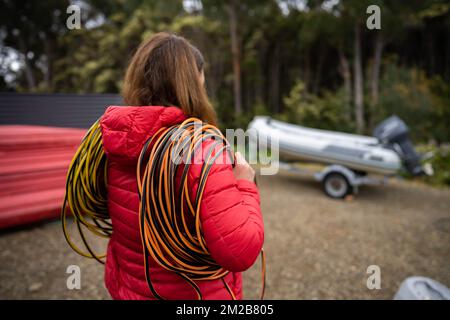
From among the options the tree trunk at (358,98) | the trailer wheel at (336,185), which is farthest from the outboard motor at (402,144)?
the tree trunk at (358,98)

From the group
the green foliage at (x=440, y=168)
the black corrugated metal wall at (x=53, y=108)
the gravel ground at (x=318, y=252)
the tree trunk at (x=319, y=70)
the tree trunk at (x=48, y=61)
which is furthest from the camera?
the tree trunk at (x=48, y=61)

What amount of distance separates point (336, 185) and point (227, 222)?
16.2 feet

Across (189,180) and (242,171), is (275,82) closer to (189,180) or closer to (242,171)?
(242,171)

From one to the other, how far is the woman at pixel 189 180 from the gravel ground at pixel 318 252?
1660 millimetres

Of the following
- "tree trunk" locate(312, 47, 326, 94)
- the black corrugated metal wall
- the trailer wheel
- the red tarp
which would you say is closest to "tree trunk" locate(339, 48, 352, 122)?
"tree trunk" locate(312, 47, 326, 94)

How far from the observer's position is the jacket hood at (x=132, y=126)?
932mm

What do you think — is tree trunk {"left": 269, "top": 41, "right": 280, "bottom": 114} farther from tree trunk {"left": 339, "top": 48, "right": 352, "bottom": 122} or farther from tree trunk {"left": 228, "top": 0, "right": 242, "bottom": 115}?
tree trunk {"left": 339, "top": 48, "right": 352, "bottom": 122}

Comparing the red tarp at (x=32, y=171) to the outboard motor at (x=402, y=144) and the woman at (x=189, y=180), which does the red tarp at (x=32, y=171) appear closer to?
the woman at (x=189, y=180)

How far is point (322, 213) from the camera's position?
4.58 m

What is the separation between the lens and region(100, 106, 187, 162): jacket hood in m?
0.93

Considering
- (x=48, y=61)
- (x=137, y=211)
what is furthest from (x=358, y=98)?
(x=48, y=61)
